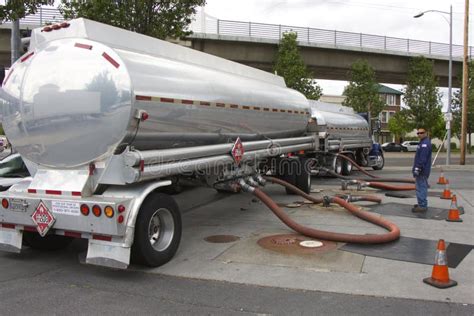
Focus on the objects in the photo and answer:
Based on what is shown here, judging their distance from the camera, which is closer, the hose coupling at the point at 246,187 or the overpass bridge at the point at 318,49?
the hose coupling at the point at 246,187

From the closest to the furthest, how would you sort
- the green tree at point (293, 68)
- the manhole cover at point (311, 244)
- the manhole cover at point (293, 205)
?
the manhole cover at point (311, 244), the manhole cover at point (293, 205), the green tree at point (293, 68)

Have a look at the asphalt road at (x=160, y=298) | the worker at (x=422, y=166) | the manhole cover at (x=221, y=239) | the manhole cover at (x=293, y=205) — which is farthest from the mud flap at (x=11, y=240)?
the worker at (x=422, y=166)

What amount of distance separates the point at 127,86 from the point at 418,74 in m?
39.1

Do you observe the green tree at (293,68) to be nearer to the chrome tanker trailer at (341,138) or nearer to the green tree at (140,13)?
the chrome tanker trailer at (341,138)

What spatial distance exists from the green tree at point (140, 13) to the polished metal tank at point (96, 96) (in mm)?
6772

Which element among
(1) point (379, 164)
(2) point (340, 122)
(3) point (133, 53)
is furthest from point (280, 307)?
(1) point (379, 164)

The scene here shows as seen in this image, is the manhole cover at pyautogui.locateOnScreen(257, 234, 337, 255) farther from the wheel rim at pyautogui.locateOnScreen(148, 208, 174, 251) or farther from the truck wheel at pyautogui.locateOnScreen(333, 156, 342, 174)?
the truck wheel at pyautogui.locateOnScreen(333, 156, 342, 174)

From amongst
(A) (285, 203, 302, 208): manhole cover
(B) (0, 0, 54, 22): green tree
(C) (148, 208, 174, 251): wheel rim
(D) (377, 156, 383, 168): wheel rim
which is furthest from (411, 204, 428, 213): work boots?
(D) (377, 156, 383, 168): wheel rim

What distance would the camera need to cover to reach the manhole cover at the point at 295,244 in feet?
22.6

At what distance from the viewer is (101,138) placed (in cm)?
571

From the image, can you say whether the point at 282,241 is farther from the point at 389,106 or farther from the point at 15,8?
the point at 389,106

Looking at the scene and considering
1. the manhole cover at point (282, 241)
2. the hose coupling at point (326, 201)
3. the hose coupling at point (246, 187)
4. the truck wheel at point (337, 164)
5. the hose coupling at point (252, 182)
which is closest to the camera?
the manhole cover at point (282, 241)

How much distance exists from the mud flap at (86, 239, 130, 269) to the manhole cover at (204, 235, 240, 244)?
2372 mm

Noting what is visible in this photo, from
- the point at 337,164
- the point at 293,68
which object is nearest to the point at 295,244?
the point at 337,164
